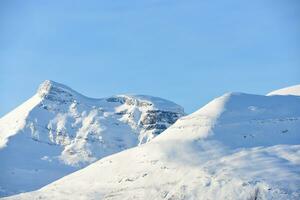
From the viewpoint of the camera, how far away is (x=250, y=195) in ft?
655

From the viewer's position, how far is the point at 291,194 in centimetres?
19812

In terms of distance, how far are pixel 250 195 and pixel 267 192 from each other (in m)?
4.44

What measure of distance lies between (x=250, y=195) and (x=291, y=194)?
34.0ft

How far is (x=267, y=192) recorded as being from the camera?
200 metres

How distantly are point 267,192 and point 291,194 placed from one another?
610 cm
